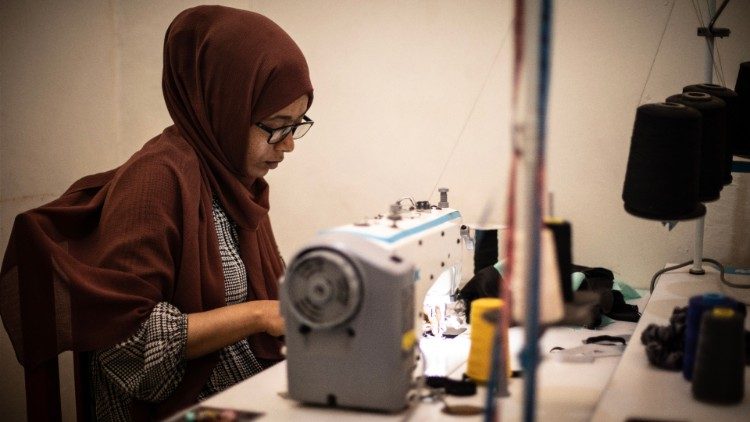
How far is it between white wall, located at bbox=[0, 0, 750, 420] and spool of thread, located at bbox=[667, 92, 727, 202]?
680 mm

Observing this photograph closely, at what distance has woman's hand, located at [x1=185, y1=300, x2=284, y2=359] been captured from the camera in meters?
1.80

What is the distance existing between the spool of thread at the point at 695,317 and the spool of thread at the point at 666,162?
277mm

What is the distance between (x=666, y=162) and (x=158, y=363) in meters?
1.18

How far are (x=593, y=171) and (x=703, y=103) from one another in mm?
831

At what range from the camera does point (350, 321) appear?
1.39m

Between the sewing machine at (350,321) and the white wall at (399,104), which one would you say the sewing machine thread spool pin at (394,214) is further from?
the white wall at (399,104)

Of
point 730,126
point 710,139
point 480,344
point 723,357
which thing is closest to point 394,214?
A: point 480,344

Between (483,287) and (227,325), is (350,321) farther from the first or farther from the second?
(483,287)

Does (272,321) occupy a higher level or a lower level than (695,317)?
lower

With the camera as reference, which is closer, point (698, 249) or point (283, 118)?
point (283, 118)

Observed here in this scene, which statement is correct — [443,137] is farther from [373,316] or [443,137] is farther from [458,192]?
[373,316]

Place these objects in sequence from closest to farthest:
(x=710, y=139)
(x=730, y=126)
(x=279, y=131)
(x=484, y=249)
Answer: (x=710, y=139) < (x=279, y=131) < (x=730, y=126) < (x=484, y=249)

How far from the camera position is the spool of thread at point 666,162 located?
164 cm

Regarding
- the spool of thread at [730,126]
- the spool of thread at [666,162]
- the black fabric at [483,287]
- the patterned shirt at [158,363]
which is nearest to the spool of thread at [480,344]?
the spool of thread at [666,162]
